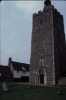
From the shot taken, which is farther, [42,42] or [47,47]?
[42,42]

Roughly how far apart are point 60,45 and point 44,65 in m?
6.61

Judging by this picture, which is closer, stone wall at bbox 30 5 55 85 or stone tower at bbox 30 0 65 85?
stone tower at bbox 30 0 65 85

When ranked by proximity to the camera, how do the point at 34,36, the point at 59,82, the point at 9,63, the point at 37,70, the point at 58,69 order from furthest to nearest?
the point at 9,63 < the point at 34,36 < the point at 37,70 < the point at 58,69 < the point at 59,82

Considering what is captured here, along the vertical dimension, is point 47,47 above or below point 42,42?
below

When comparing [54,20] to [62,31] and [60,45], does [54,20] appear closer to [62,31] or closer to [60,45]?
[62,31]

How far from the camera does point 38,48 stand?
2778cm

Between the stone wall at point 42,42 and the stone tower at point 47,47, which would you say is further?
the stone wall at point 42,42

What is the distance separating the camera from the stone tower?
966 inches

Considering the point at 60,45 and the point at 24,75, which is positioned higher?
the point at 60,45

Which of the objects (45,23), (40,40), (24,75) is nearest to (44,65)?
(40,40)

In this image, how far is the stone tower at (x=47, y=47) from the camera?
2453 centimetres

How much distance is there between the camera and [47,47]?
85.3 ft

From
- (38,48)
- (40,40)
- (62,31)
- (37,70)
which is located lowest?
(37,70)

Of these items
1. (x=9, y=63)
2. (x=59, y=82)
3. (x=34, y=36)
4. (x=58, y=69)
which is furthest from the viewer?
(x=9, y=63)
